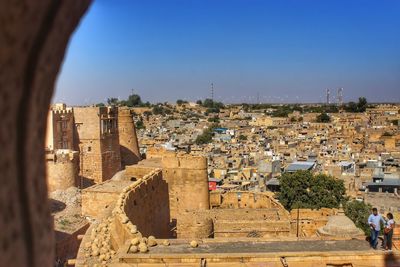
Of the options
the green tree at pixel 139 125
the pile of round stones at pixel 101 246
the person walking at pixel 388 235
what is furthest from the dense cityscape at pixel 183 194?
the green tree at pixel 139 125

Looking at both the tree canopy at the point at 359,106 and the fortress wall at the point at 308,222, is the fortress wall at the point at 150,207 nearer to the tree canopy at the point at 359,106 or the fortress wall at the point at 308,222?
the fortress wall at the point at 308,222

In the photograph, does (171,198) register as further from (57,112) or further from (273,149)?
(273,149)

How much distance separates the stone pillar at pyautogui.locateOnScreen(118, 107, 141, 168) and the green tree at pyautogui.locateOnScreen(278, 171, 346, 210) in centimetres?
785

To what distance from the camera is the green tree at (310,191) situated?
25.3 meters

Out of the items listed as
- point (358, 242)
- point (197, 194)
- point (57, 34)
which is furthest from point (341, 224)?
point (57, 34)

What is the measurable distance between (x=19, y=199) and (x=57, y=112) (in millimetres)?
19485

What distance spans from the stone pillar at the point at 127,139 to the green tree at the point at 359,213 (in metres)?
10.2

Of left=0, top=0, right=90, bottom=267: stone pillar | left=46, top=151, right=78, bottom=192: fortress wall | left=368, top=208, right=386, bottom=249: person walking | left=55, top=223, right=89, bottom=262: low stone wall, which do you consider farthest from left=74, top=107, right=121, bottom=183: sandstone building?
left=0, top=0, right=90, bottom=267: stone pillar

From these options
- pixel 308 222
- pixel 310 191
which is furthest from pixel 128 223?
pixel 310 191

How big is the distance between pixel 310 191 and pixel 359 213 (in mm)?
4791

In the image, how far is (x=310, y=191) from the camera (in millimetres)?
25984

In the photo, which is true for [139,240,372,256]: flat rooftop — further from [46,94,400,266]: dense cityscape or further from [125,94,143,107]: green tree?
[125,94,143,107]: green tree

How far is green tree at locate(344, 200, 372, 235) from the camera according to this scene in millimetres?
20812

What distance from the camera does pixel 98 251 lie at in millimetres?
7539
